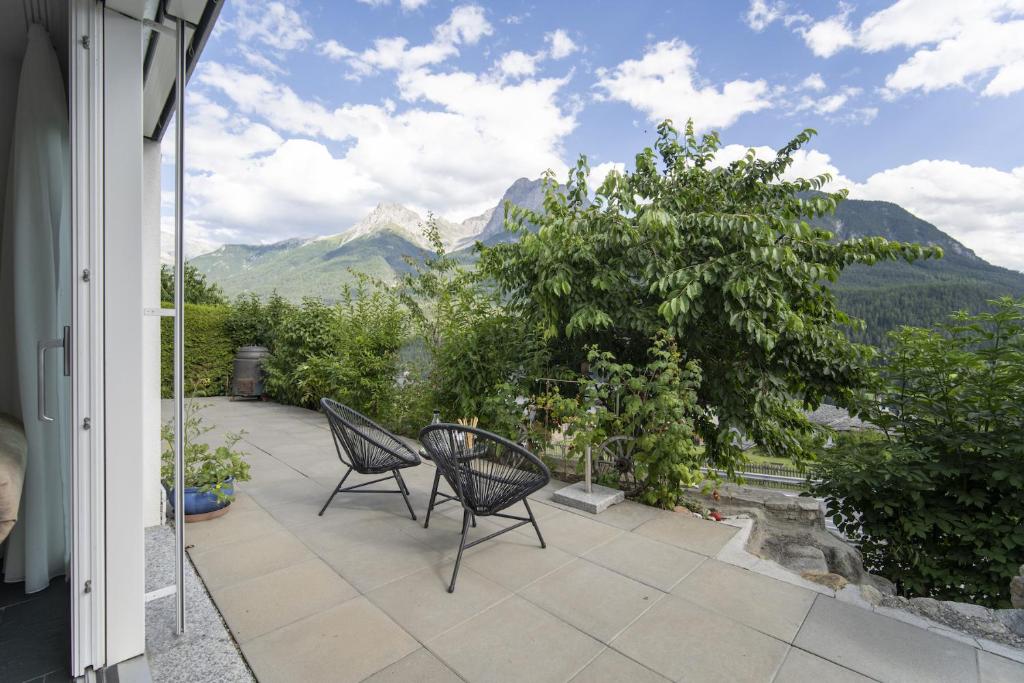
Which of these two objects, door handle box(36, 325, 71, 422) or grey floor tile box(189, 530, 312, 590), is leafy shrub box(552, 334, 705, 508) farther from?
door handle box(36, 325, 71, 422)

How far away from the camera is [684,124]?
5426 millimetres

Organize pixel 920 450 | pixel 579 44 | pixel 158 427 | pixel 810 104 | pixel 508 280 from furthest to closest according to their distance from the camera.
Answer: pixel 810 104
pixel 579 44
pixel 508 280
pixel 920 450
pixel 158 427

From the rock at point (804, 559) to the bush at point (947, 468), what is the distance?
0.40m

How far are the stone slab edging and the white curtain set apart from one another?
3.16 metres

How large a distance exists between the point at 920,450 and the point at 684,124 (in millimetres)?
3939

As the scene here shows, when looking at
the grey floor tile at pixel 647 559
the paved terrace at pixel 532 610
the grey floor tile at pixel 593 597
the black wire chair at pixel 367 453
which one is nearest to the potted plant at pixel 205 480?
the paved terrace at pixel 532 610

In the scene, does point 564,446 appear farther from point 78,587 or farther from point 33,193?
point 33,193

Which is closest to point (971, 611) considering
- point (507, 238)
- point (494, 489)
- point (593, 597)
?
point (593, 597)

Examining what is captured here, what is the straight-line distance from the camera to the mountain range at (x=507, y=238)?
5180 millimetres

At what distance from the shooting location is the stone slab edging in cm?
186

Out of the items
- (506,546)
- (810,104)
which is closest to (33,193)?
(506,546)

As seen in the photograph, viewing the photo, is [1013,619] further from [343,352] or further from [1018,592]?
[343,352]

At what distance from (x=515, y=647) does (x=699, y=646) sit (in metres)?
0.70

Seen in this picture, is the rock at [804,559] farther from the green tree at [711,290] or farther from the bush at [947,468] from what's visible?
the green tree at [711,290]
